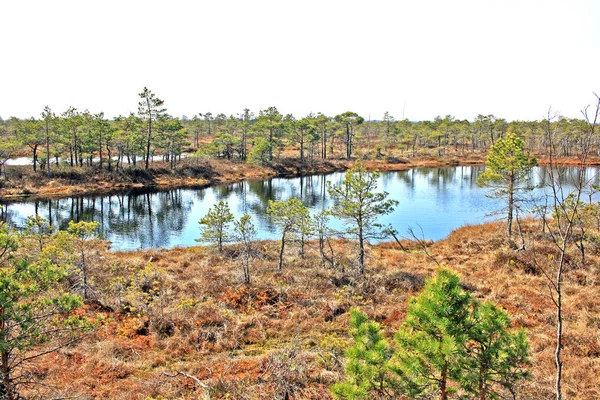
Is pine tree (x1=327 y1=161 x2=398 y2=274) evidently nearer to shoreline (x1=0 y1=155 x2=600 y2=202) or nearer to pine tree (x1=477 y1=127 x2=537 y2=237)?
pine tree (x1=477 y1=127 x2=537 y2=237)

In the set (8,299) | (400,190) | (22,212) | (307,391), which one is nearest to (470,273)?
(307,391)

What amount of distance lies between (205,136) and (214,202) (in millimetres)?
73815

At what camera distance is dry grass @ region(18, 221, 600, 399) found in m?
9.15

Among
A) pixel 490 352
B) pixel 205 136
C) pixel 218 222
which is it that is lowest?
pixel 218 222

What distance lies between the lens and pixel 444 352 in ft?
16.6

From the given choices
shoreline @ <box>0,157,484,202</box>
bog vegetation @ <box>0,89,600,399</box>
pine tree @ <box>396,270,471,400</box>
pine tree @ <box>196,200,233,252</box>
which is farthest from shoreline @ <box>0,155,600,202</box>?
pine tree @ <box>396,270,471,400</box>

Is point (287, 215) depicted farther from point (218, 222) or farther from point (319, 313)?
point (319, 313)

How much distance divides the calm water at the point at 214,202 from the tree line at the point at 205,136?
8.44 meters

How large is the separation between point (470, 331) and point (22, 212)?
4223 centimetres

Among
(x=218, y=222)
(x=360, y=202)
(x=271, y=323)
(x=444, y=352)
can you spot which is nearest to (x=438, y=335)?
(x=444, y=352)

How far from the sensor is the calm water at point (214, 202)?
31867 millimetres

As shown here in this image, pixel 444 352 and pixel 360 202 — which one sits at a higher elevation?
pixel 360 202

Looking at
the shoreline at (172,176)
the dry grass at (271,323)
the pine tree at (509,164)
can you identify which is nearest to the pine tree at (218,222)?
the dry grass at (271,323)

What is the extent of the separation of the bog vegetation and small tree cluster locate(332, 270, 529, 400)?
0.08 feet
